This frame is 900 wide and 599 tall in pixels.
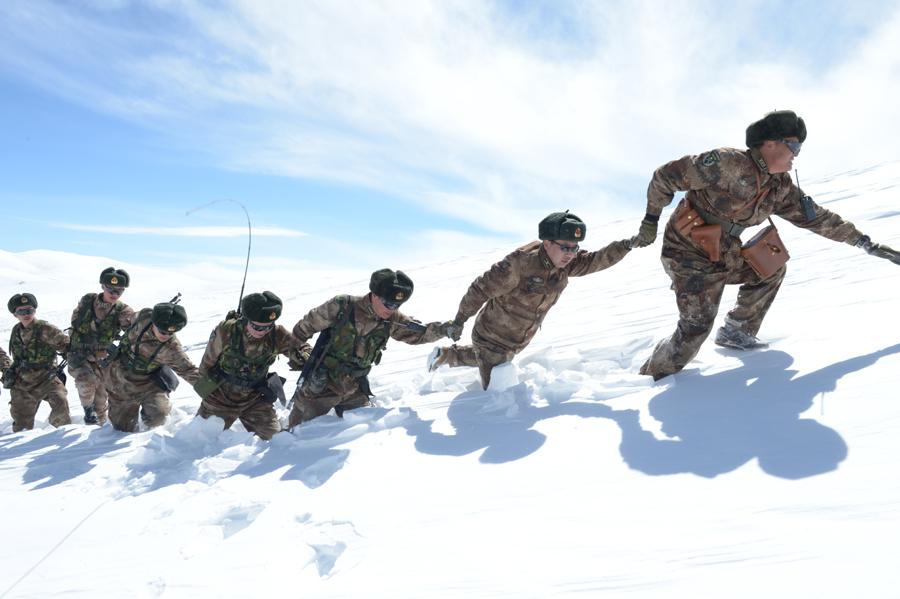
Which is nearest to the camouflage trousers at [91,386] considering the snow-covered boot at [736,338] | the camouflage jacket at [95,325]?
the camouflage jacket at [95,325]

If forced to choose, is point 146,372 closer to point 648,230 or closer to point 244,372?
point 244,372

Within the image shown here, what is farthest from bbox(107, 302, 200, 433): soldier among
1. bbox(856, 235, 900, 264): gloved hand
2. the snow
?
bbox(856, 235, 900, 264): gloved hand

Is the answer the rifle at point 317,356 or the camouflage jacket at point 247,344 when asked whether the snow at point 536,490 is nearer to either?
the rifle at point 317,356

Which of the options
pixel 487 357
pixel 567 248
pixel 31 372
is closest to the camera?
pixel 567 248

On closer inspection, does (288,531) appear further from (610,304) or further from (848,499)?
(610,304)

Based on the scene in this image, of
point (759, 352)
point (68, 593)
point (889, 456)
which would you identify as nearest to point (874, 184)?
point (759, 352)

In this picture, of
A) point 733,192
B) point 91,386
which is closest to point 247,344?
point 91,386

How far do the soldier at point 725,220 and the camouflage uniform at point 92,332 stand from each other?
6316mm

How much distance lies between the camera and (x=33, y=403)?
7.27 m

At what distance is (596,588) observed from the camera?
5.93 feet

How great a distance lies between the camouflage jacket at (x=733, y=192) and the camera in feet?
12.0

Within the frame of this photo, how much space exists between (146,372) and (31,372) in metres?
2.52

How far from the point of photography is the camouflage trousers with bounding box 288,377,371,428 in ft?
16.7

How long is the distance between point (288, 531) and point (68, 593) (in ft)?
3.06
